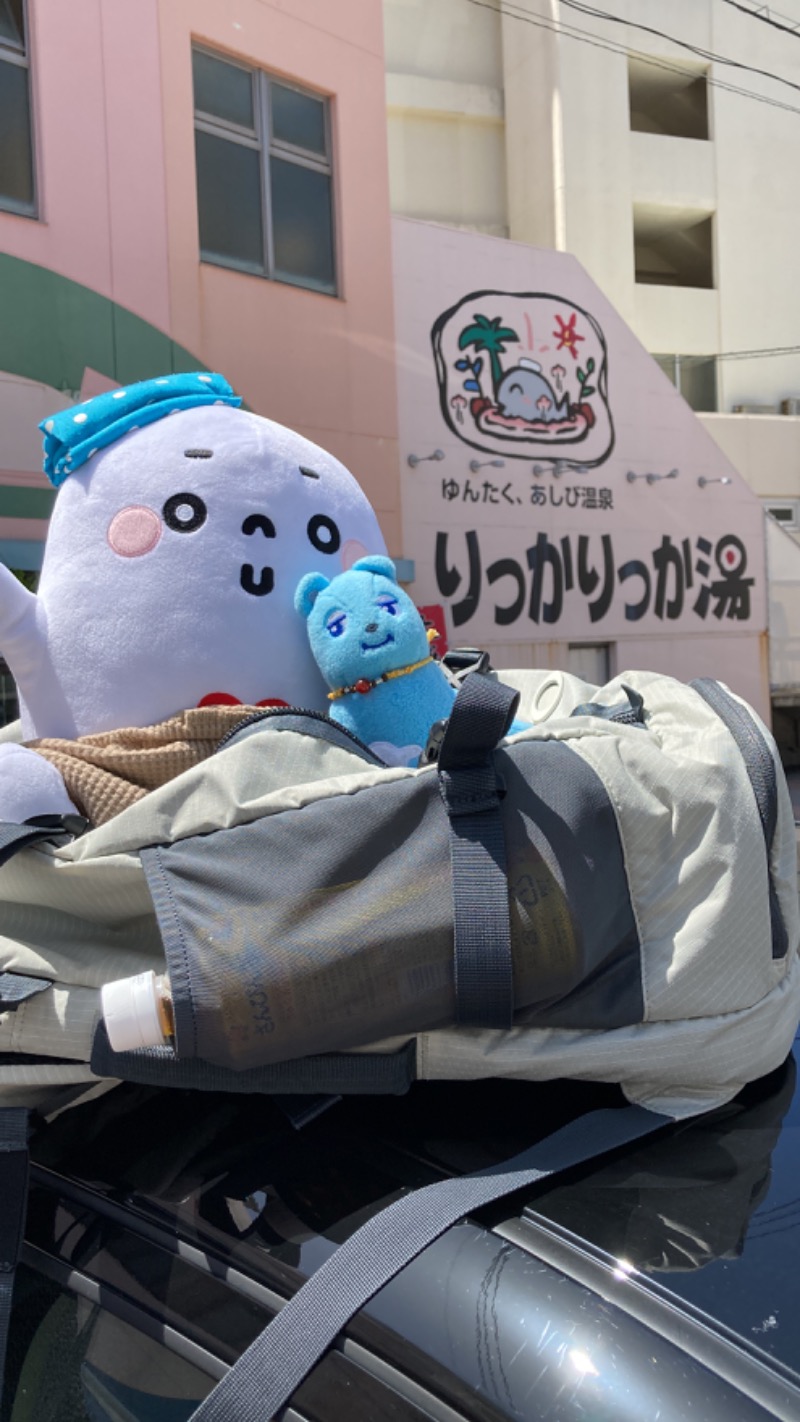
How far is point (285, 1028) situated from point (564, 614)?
970cm

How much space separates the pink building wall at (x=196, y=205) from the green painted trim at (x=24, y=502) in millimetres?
1256

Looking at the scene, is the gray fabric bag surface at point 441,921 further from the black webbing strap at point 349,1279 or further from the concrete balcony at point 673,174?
the concrete balcony at point 673,174

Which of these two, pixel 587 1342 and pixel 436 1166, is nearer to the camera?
pixel 587 1342

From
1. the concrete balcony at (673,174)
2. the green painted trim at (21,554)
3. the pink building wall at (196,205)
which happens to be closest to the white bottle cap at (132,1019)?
the green painted trim at (21,554)

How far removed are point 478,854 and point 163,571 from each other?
0.79 meters

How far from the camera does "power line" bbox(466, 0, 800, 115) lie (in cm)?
1512

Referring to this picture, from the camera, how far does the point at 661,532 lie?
11.3m

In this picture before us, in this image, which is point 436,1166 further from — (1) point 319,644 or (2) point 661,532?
(2) point 661,532

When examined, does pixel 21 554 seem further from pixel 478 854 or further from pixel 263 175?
pixel 478 854

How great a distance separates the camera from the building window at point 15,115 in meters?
6.21

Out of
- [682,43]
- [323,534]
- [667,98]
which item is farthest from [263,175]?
[667,98]

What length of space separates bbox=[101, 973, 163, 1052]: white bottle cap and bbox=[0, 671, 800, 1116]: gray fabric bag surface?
3cm

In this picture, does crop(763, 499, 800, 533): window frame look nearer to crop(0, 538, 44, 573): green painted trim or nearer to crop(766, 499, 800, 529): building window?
crop(766, 499, 800, 529): building window

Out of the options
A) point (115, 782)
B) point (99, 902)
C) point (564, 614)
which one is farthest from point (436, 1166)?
point (564, 614)
